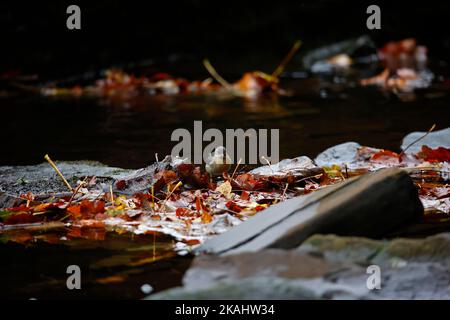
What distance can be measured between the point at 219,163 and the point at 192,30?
7621 mm

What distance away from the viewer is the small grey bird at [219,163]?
10.5ft

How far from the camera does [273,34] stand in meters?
11.3

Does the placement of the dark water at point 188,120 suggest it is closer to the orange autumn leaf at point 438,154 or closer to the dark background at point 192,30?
the orange autumn leaf at point 438,154

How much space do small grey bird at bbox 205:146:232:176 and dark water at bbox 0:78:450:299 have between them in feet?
1.97

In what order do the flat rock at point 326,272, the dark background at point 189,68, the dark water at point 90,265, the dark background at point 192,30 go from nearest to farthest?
the flat rock at point 326,272 → the dark water at point 90,265 → the dark background at point 189,68 → the dark background at point 192,30

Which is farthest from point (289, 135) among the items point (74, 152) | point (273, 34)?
point (273, 34)

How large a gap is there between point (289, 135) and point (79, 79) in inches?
181

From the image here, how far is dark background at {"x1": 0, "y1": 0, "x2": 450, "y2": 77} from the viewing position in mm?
7680

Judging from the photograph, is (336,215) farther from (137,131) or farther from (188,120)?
(188,120)

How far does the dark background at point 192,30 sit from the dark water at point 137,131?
105 cm

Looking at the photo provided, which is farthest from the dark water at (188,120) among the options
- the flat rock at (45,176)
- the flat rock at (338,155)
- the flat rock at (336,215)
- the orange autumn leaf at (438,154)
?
the flat rock at (336,215)

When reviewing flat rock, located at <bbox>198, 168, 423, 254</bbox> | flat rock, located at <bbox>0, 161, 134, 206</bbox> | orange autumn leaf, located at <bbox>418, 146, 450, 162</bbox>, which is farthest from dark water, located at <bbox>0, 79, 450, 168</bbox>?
flat rock, located at <bbox>198, 168, 423, 254</bbox>
